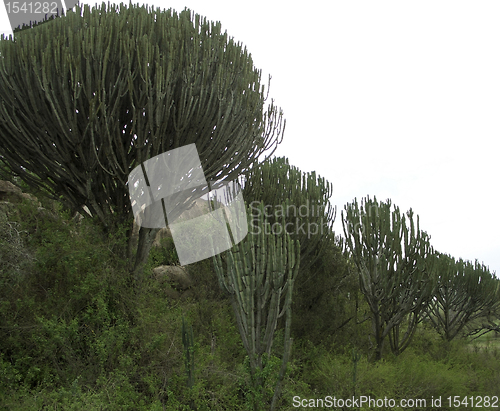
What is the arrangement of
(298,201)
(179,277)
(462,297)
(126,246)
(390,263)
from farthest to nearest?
(462,297), (179,277), (298,201), (390,263), (126,246)

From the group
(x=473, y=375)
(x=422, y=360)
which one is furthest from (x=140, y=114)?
(x=473, y=375)

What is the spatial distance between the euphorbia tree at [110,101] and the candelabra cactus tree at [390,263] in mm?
3380

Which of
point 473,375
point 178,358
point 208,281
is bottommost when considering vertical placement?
point 473,375

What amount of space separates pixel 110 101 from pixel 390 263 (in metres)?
6.12

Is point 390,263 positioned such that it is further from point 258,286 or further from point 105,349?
point 105,349

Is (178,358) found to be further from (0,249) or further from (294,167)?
(294,167)

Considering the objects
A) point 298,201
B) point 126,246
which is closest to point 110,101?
point 126,246

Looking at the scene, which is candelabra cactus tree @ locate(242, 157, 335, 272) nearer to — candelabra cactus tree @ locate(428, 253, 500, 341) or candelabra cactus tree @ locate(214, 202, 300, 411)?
candelabra cactus tree @ locate(214, 202, 300, 411)

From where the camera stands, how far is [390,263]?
827 centimetres

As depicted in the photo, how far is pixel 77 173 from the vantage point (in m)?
6.27

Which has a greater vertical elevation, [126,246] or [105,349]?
[126,246]

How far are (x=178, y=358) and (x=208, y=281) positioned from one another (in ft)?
12.3

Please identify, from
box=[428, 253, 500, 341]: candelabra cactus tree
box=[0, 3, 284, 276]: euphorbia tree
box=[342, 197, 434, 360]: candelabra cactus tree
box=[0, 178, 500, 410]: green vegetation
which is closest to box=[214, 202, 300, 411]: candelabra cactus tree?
box=[0, 178, 500, 410]: green vegetation

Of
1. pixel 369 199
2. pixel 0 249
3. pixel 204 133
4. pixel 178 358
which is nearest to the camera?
pixel 0 249
